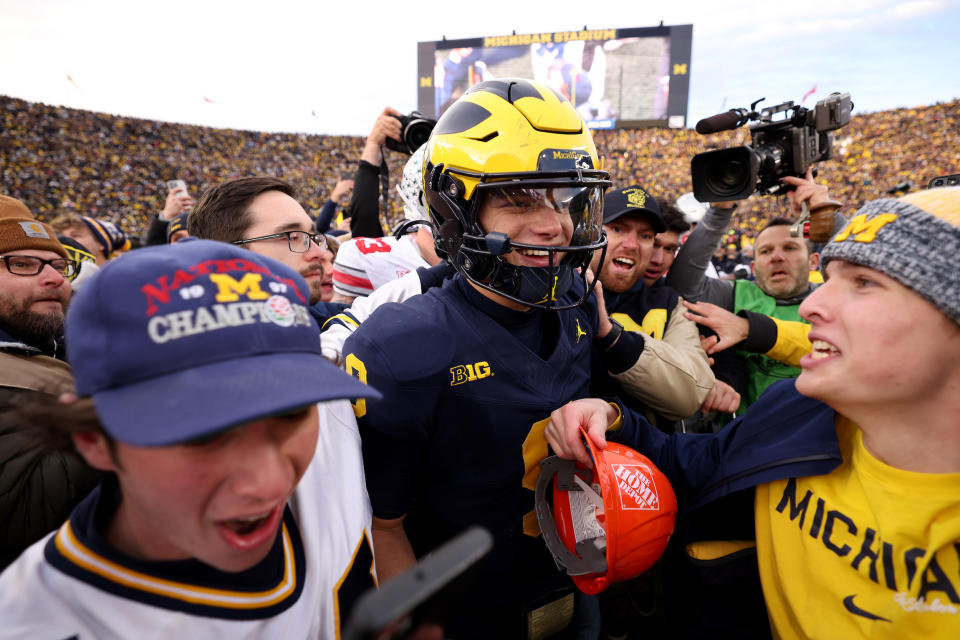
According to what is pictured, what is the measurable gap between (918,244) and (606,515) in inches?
36.8

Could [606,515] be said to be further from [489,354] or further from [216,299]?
[216,299]

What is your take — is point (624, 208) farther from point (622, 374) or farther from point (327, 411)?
point (327, 411)

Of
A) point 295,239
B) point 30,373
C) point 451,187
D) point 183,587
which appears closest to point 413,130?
point 295,239

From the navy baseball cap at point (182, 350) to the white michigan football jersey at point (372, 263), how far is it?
1.91 m

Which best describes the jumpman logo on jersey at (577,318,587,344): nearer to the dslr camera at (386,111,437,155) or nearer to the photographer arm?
the dslr camera at (386,111,437,155)

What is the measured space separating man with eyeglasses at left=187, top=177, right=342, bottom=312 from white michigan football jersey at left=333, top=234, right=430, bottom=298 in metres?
0.47

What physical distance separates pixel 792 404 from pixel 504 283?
3.02 feet

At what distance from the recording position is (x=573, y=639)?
1.90 m

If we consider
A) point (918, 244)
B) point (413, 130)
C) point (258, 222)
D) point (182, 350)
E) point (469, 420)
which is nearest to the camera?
point (182, 350)

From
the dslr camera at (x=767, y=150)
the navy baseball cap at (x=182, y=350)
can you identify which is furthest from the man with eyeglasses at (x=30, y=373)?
the dslr camera at (x=767, y=150)

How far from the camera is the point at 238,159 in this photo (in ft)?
76.1

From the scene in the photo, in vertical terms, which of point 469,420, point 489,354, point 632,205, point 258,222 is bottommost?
point 469,420

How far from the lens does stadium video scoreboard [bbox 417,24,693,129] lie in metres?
21.3

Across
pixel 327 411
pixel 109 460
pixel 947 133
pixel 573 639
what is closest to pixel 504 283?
pixel 327 411
